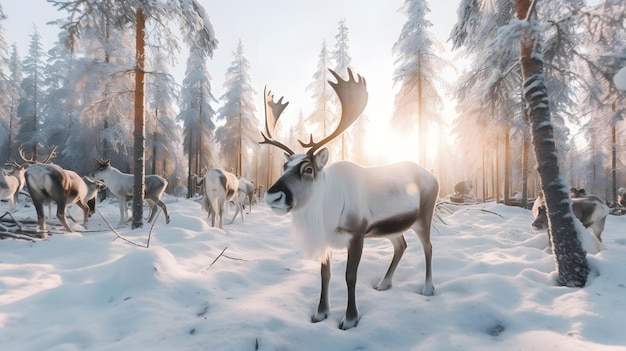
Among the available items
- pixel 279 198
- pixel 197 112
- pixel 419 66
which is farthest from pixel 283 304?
pixel 197 112

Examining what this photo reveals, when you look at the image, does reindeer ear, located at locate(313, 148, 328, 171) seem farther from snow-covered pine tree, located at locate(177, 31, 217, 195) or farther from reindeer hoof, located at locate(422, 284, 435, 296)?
snow-covered pine tree, located at locate(177, 31, 217, 195)

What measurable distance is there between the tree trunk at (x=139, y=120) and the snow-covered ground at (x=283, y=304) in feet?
10.2

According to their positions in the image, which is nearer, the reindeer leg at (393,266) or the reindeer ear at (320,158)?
the reindeer ear at (320,158)

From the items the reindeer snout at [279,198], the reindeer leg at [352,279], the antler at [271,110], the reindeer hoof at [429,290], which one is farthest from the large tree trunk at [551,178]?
the reindeer snout at [279,198]

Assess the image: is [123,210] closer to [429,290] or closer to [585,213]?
[429,290]

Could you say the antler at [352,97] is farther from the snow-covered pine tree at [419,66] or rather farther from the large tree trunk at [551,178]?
the snow-covered pine tree at [419,66]

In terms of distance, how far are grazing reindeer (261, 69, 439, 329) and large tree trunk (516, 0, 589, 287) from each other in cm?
166

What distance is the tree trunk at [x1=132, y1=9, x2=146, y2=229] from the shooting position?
8.19 metres

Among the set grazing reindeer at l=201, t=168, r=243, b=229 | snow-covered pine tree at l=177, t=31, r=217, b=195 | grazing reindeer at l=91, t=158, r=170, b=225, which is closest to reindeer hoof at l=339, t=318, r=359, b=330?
grazing reindeer at l=201, t=168, r=243, b=229

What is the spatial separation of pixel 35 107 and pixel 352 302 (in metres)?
36.2

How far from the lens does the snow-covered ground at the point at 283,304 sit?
8.33ft

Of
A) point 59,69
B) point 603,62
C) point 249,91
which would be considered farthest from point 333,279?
point 59,69

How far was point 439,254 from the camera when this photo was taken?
5.42 m

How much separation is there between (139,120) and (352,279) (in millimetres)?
7831
